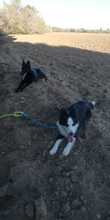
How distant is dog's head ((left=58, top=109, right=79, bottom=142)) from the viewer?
11.8 feet

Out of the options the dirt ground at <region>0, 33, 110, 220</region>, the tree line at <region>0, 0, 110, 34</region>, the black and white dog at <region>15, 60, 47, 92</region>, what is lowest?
the dirt ground at <region>0, 33, 110, 220</region>

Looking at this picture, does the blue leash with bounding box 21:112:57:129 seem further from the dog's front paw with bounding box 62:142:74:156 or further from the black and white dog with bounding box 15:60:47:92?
the black and white dog with bounding box 15:60:47:92

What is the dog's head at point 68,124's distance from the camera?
3604 mm

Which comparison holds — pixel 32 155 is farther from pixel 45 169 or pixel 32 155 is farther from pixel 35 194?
pixel 35 194

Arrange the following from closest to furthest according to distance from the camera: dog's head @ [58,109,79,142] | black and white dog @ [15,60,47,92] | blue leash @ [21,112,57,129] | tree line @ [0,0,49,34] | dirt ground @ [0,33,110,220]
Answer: dirt ground @ [0,33,110,220]
dog's head @ [58,109,79,142]
blue leash @ [21,112,57,129]
black and white dog @ [15,60,47,92]
tree line @ [0,0,49,34]

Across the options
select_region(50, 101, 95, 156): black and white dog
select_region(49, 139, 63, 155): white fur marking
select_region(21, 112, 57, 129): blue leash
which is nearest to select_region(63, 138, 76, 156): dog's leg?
select_region(50, 101, 95, 156): black and white dog

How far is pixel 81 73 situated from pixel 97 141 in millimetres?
3521

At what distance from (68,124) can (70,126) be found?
1.5 inches

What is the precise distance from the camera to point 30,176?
346cm

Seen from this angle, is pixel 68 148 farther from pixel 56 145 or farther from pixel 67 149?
pixel 56 145

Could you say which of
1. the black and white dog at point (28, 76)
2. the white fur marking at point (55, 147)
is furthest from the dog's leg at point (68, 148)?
the black and white dog at point (28, 76)

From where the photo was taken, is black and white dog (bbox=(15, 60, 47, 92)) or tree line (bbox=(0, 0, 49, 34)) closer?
black and white dog (bbox=(15, 60, 47, 92))

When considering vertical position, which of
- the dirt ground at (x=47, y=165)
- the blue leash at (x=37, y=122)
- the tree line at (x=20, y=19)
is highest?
the tree line at (x=20, y=19)

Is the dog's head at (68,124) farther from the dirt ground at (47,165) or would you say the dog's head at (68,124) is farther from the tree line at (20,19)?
the tree line at (20,19)
